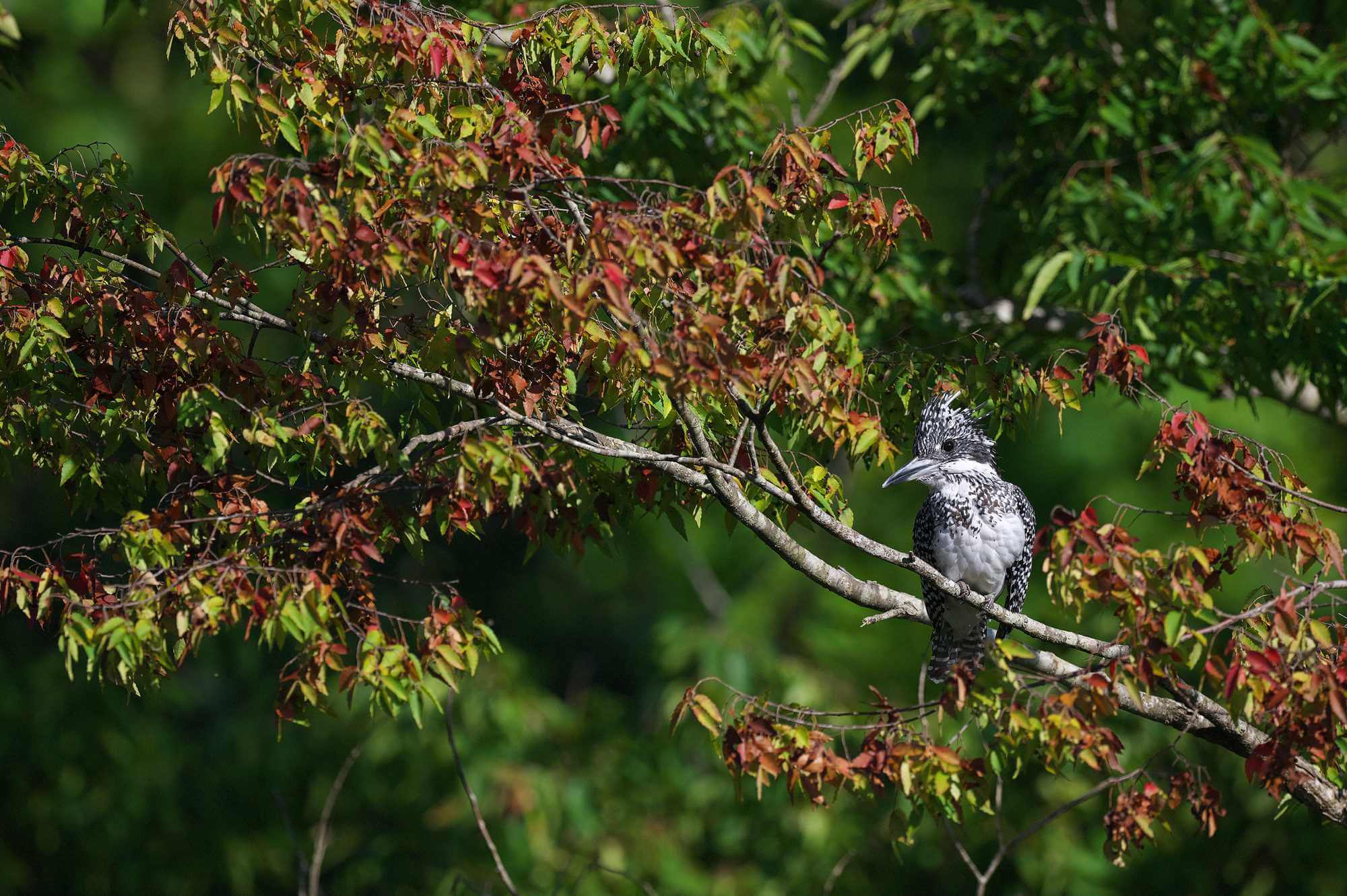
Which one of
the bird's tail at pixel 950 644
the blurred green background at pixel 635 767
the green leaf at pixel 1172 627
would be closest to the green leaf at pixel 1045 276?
the bird's tail at pixel 950 644

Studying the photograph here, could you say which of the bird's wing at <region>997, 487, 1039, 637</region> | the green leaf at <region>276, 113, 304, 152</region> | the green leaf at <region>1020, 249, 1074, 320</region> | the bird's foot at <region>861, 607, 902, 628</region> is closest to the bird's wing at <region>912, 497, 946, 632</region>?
the bird's wing at <region>997, 487, 1039, 637</region>

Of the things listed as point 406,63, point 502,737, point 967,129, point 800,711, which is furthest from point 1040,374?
point 502,737

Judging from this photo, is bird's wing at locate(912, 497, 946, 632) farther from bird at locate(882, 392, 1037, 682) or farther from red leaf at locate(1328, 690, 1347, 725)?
red leaf at locate(1328, 690, 1347, 725)

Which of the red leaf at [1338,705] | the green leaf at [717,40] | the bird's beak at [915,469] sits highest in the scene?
the green leaf at [717,40]

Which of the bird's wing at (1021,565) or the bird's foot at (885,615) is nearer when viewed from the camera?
the bird's foot at (885,615)

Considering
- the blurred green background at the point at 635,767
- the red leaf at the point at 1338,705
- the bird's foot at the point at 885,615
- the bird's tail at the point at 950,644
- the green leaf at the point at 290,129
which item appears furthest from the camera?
the blurred green background at the point at 635,767

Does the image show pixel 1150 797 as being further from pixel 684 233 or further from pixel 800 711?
pixel 684 233

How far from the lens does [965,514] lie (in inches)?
151

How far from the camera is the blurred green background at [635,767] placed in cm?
686

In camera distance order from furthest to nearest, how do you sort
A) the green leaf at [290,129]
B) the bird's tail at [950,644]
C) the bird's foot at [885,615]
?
1. the bird's tail at [950,644]
2. the bird's foot at [885,615]
3. the green leaf at [290,129]

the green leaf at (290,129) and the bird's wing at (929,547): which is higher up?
the green leaf at (290,129)

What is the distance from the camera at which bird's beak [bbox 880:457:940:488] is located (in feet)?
11.3

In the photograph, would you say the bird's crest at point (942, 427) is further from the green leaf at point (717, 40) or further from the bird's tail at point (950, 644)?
the green leaf at point (717, 40)

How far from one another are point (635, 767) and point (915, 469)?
13.7 feet
